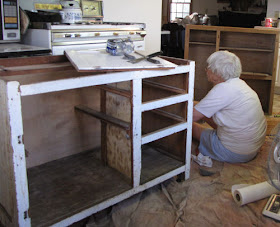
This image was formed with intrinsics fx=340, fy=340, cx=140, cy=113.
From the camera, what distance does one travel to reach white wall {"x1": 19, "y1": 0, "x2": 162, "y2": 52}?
3748 mm

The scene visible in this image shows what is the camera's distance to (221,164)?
2775 millimetres

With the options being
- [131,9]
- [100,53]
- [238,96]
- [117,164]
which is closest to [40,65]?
[100,53]

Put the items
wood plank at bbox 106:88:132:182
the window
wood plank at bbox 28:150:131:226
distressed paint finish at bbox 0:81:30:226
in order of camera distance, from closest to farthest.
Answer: distressed paint finish at bbox 0:81:30:226 < wood plank at bbox 28:150:131:226 < wood plank at bbox 106:88:132:182 < the window

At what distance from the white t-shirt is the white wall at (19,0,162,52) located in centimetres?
171

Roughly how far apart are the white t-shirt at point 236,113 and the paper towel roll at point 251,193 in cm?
50

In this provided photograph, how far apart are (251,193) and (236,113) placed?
0.65 m

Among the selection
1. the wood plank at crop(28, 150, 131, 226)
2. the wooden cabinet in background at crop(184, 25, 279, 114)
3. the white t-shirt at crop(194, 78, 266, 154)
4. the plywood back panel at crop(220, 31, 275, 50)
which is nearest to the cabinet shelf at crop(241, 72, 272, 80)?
the wooden cabinet in background at crop(184, 25, 279, 114)

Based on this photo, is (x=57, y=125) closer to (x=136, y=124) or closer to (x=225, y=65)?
(x=136, y=124)

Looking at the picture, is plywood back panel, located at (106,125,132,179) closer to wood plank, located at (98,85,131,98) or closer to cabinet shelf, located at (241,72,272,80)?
wood plank, located at (98,85,131,98)

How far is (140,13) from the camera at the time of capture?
4.07 m

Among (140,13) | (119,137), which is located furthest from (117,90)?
(140,13)

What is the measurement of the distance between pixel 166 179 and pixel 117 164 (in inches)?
13.7

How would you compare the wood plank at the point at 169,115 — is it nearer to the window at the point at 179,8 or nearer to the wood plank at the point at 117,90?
the wood plank at the point at 117,90

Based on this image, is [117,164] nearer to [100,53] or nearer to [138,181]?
[138,181]
